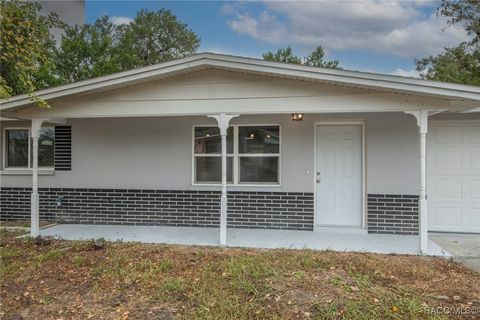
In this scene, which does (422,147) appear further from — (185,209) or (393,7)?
(393,7)

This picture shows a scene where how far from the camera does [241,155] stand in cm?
720

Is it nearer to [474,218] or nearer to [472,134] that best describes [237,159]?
[472,134]

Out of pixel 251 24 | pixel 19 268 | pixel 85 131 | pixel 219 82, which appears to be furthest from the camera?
pixel 251 24

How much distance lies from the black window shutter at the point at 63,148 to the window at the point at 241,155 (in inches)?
111

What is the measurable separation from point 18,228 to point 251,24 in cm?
1126

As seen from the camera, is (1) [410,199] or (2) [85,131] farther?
(2) [85,131]

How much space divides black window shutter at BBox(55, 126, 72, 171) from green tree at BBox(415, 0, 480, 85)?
12.4 meters

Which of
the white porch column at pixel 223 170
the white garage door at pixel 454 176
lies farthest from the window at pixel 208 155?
the white garage door at pixel 454 176

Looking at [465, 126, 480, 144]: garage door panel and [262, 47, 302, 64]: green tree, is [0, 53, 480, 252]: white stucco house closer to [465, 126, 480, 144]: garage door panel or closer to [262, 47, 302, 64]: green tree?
[465, 126, 480, 144]: garage door panel

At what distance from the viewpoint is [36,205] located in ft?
21.3

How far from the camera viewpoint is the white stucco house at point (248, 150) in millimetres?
5578

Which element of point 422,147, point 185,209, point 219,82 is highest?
point 219,82

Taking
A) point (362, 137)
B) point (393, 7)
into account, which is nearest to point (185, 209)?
point (362, 137)

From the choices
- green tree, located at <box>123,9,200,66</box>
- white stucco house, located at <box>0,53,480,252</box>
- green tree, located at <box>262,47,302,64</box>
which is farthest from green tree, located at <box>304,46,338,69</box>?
white stucco house, located at <box>0,53,480,252</box>
